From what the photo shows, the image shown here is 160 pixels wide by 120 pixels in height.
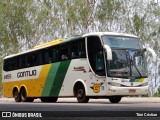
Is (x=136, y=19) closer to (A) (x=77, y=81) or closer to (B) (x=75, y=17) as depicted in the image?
(B) (x=75, y=17)

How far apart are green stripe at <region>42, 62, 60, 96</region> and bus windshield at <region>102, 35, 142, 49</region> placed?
3.21 metres

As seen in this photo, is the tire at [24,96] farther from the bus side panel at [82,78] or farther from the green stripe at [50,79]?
the bus side panel at [82,78]

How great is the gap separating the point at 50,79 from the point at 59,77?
867 millimetres

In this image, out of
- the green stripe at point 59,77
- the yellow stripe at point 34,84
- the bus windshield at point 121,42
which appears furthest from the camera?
the yellow stripe at point 34,84

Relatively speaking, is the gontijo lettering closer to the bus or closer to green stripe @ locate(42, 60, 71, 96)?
the bus

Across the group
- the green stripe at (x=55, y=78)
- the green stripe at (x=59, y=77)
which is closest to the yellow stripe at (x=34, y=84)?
the green stripe at (x=55, y=78)

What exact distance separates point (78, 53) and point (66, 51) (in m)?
1.03

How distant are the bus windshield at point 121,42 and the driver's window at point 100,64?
536 millimetres

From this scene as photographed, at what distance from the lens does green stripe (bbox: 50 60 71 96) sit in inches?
725

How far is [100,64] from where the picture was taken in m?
16.5

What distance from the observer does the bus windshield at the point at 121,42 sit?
16.5m

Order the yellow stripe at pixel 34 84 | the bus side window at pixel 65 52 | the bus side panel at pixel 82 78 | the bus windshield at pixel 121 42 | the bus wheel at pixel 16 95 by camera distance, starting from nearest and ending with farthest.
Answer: the bus windshield at pixel 121 42 → the bus side panel at pixel 82 78 → the bus side window at pixel 65 52 → the yellow stripe at pixel 34 84 → the bus wheel at pixel 16 95

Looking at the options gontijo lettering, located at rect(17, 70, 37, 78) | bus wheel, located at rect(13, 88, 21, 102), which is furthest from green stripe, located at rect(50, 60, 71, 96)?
bus wheel, located at rect(13, 88, 21, 102)

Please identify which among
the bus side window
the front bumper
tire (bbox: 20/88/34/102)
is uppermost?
the bus side window
